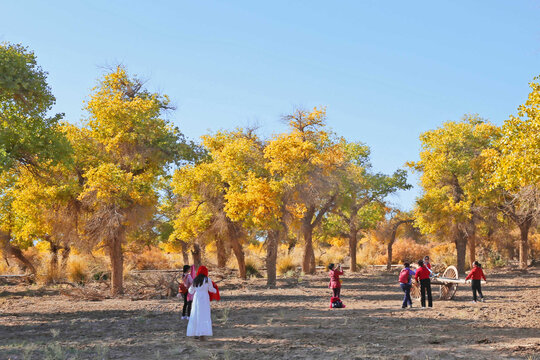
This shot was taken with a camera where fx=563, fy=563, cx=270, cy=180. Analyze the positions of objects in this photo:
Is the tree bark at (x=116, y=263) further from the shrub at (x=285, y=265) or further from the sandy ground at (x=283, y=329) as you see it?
the shrub at (x=285, y=265)

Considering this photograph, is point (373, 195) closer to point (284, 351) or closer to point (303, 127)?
point (303, 127)

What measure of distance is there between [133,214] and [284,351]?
44.2ft

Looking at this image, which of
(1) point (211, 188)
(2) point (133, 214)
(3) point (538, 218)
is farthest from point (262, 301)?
(3) point (538, 218)

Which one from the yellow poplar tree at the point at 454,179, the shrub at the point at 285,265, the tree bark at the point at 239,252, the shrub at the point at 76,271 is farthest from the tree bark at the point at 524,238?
the shrub at the point at 76,271

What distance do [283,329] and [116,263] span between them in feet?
39.7

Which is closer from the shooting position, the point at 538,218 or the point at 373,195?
the point at 538,218

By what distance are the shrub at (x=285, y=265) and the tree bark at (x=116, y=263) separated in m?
15.6

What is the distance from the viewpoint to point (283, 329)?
540 inches

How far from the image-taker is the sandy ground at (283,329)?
10648 millimetres

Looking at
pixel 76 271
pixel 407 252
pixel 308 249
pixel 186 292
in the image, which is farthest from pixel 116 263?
pixel 407 252

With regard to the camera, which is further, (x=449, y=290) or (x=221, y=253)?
(x=221, y=253)

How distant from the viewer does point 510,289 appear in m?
25.1

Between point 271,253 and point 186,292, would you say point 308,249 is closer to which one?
point 271,253

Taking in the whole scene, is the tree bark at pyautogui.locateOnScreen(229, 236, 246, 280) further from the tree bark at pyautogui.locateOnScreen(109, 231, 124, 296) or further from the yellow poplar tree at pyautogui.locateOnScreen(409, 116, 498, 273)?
the yellow poplar tree at pyautogui.locateOnScreen(409, 116, 498, 273)
